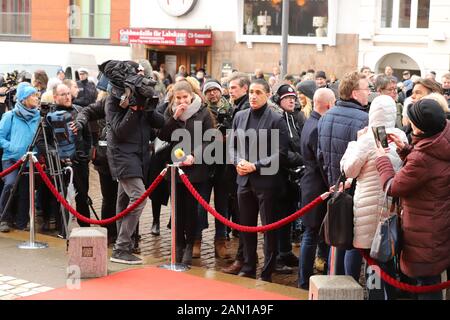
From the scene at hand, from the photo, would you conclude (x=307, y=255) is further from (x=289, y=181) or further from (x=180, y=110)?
(x=180, y=110)

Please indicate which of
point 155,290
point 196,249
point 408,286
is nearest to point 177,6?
point 196,249

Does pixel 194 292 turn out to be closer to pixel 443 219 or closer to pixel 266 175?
pixel 266 175

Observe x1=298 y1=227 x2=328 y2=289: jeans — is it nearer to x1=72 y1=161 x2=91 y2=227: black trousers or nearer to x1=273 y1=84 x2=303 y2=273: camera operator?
x1=273 y1=84 x2=303 y2=273: camera operator

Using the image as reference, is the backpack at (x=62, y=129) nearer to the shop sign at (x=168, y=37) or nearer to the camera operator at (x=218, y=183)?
the camera operator at (x=218, y=183)

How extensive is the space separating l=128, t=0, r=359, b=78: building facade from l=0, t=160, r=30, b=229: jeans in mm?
16156

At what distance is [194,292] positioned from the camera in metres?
7.98

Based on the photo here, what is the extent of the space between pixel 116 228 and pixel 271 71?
16834 millimetres

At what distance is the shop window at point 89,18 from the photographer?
105ft

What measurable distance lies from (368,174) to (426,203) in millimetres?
770

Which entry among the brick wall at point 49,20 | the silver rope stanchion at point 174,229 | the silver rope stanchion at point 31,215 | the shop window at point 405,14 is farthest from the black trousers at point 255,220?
the brick wall at point 49,20

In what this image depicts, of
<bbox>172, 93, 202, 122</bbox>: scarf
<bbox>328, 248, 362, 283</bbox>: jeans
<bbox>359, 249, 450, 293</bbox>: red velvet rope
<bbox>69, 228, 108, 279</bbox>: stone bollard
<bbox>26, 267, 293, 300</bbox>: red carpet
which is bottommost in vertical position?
<bbox>26, 267, 293, 300</bbox>: red carpet

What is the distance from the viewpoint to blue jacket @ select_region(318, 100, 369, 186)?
7883 millimetres

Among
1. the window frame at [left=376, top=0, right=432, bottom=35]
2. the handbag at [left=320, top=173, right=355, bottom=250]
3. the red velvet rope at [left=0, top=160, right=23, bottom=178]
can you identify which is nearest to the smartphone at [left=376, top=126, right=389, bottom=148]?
the handbag at [left=320, top=173, right=355, bottom=250]
